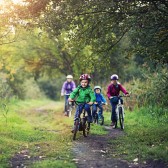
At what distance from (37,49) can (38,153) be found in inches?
749

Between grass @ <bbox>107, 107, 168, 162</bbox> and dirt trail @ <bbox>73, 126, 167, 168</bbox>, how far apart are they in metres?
0.29

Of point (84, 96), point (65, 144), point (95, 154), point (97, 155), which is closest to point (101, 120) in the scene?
point (84, 96)

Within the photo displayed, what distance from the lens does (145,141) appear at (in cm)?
1103

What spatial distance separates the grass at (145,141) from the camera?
30.2ft

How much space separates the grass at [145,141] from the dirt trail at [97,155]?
11.5 inches

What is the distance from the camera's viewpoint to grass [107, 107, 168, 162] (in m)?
9.20

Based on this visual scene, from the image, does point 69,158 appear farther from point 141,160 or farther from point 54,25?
point 54,25

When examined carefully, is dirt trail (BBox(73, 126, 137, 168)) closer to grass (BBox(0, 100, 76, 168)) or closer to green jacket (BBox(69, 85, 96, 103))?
grass (BBox(0, 100, 76, 168))

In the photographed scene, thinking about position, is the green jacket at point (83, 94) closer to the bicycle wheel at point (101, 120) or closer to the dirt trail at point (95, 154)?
the dirt trail at point (95, 154)

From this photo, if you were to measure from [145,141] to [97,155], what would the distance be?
2262mm

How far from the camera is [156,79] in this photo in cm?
1808

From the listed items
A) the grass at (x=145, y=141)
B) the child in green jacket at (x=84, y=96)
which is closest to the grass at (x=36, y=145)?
the child in green jacket at (x=84, y=96)

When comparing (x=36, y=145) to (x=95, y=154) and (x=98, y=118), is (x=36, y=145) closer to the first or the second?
(x=95, y=154)

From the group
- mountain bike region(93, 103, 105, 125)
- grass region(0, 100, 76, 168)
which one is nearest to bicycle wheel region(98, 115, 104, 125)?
mountain bike region(93, 103, 105, 125)
